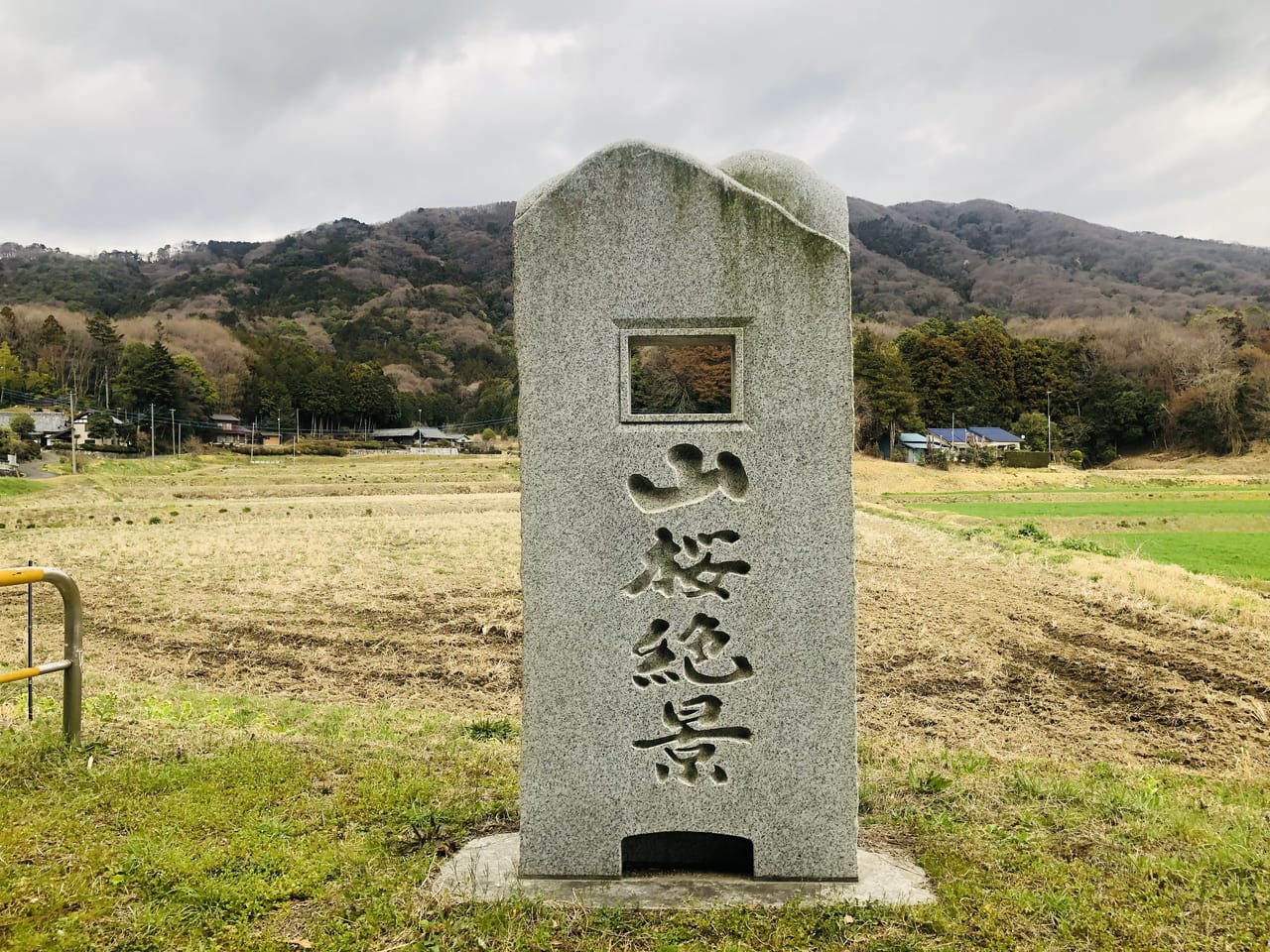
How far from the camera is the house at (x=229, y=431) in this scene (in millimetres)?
69688

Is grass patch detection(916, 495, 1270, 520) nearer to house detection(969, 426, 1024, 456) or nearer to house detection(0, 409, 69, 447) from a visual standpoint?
house detection(969, 426, 1024, 456)

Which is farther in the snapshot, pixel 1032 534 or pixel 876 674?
pixel 1032 534

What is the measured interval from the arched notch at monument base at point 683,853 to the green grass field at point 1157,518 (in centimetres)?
1616

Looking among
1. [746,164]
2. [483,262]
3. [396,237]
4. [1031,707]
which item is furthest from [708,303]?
[396,237]

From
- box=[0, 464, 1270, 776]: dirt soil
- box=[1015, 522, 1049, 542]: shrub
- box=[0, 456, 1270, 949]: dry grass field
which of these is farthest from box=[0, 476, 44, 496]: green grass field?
box=[1015, 522, 1049, 542]: shrub

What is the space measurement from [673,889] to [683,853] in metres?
0.37

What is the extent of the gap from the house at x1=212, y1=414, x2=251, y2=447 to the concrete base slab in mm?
72426

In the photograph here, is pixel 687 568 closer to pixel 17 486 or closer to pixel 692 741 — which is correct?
pixel 692 741

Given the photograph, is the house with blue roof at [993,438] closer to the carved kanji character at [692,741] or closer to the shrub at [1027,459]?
the shrub at [1027,459]

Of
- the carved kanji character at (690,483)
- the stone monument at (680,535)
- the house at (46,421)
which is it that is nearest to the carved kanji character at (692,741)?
the stone monument at (680,535)

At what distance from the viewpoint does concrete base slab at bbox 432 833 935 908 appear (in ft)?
11.8

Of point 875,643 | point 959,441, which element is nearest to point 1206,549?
point 875,643

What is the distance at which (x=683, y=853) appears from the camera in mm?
4094

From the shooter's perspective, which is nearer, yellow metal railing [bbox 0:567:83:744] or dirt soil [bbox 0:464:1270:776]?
yellow metal railing [bbox 0:567:83:744]
